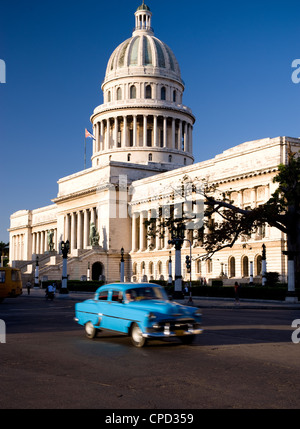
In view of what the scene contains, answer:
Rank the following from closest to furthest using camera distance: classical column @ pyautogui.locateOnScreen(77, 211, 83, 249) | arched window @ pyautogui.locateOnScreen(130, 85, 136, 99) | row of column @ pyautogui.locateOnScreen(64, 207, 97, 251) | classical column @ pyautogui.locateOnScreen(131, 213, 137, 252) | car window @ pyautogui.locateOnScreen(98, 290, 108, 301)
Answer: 1. car window @ pyautogui.locateOnScreen(98, 290, 108, 301)
2. classical column @ pyautogui.locateOnScreen(131, 213, 137, 252)
3. row of column @ pyautogui.locateOnScreen(64, 207, 97, 251)
4. classical column @ pyautogui.locateOnScreen(77, 211, 83, 249)
5. arched window @ pyautogui.locateOnScreen(130, 85, 136, 99)

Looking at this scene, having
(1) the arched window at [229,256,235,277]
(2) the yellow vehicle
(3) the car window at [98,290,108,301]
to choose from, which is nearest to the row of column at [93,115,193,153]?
(1) the arched window at [229,256,235,277]

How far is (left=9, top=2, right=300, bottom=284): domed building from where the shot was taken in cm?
6322

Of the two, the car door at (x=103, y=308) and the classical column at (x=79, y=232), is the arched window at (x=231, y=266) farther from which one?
the car door at (x=103, y=308)

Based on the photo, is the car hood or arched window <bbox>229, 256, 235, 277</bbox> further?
arched window <bbox>229, 256, 235, 277</bbox>

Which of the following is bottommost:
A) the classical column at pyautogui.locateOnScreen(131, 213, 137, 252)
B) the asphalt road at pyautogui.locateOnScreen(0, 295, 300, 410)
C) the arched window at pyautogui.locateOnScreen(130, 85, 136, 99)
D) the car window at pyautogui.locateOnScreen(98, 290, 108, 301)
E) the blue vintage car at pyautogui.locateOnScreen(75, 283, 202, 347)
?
the asphalt road at pyautogui.locateOnScreen(0, 295, 300, 410)

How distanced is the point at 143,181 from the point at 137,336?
228 feet

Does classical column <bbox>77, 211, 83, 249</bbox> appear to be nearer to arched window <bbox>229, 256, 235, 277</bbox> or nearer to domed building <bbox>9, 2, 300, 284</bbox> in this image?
domed building <bbox>9, 2, 300, 284</bbox>

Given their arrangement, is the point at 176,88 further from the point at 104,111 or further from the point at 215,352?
the point at 215,352

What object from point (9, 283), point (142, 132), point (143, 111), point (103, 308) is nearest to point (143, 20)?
point (143, 111)

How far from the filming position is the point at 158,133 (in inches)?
3959

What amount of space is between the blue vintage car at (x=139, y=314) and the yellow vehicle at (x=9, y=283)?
22059 mm

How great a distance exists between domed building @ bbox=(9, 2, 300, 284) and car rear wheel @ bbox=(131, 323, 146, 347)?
44852mm

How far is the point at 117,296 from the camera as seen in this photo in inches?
616

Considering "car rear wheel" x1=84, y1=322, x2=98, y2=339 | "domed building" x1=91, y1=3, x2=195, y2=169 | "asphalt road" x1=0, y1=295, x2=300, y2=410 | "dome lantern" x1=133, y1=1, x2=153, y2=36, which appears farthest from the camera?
"dome lantern" x1=133, y1=1, x2=153, y2=36
